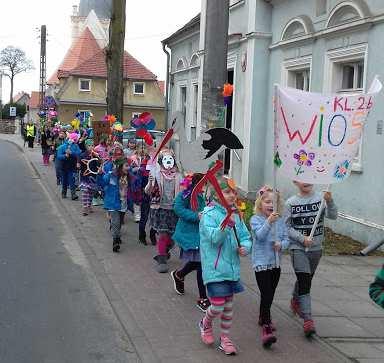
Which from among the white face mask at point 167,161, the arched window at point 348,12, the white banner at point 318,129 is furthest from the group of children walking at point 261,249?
the arched window at point 348,12

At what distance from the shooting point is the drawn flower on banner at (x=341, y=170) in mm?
5230

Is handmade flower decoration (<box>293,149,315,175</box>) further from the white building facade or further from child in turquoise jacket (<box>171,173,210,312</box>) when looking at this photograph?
the white building facade

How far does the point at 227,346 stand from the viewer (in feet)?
16.9

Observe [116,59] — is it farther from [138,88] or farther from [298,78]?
[138,88]

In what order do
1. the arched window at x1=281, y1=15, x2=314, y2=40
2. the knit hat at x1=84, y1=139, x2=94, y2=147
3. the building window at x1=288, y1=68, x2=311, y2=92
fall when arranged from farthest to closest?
the knit hat at x1=84, y1=139, x2=94, y2=147 → the building window at x1=288, y1=68, x2=311, y2=92 → the arched window at x1=281, y1=15, x2=314, y2=40

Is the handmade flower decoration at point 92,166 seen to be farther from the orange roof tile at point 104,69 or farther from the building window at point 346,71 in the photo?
the orange roof tile at point 104,69

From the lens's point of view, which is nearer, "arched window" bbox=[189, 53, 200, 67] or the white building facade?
the white building facade

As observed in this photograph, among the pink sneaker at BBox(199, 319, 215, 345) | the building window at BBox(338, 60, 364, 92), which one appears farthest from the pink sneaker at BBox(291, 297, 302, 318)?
the building window at BBox(338, 60, 364, 92)

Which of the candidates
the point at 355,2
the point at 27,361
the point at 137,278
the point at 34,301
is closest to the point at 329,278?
the point at 137,278

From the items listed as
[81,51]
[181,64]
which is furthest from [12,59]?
[181,64]

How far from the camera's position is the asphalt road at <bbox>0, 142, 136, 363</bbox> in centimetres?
521

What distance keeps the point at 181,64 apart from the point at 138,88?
133 feet

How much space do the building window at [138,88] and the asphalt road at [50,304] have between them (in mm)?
52366

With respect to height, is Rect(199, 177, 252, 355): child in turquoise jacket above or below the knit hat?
below
